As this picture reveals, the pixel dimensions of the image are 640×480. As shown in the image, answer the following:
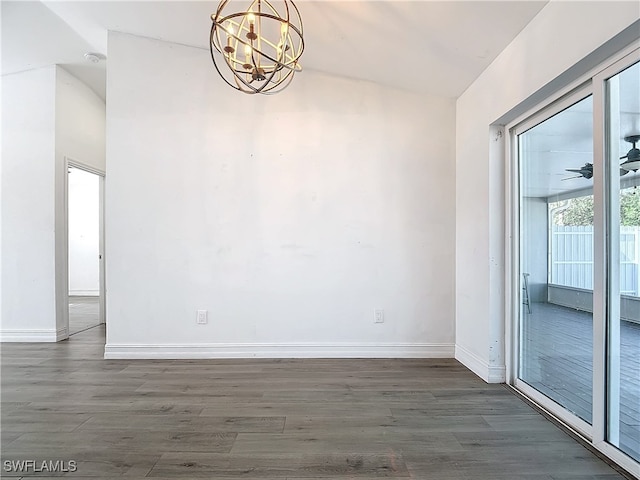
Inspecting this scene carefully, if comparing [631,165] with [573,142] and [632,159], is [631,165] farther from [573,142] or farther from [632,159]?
[573,142]

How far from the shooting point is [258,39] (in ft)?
5.77

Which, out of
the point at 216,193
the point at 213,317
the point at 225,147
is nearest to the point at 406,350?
the point at 213,317

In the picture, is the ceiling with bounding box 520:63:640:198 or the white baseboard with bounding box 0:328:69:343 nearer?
the ceiling with bounding box 520:63:640:198

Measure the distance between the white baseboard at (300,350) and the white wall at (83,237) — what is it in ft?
18.4

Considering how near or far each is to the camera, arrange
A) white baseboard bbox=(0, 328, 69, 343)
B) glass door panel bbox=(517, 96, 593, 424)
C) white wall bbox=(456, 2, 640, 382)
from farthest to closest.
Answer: white baseboard bbox=(0, 328, 69, 343) < glass door panel bbox=(517, 96, 593, 424) < white wall bbox=(456, 2, 640, 382)

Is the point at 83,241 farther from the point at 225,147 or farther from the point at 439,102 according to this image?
the point at 439,102

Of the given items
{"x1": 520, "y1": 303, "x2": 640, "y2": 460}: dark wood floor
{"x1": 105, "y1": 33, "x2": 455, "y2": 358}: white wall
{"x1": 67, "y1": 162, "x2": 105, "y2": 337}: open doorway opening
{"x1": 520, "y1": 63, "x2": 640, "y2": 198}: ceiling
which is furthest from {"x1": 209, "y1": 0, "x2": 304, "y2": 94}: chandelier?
{"x1": 67, "y1": 162, "x2": 105, "y2": 337}: open doorway opening

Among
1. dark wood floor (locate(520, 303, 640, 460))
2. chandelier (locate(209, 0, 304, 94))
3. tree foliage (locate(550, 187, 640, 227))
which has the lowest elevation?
dark wood floor (locate(520, 303, 640, 460))

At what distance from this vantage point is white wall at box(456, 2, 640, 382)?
5.83ft

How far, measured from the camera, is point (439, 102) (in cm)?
330

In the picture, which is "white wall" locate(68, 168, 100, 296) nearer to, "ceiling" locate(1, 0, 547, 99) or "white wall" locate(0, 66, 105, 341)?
"white wall" locate(0, 66, 105, 341)

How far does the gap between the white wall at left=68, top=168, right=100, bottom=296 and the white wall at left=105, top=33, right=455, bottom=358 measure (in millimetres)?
5538

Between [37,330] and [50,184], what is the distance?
1.61 m

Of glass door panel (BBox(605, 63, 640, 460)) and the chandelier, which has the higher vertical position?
the chandelier
